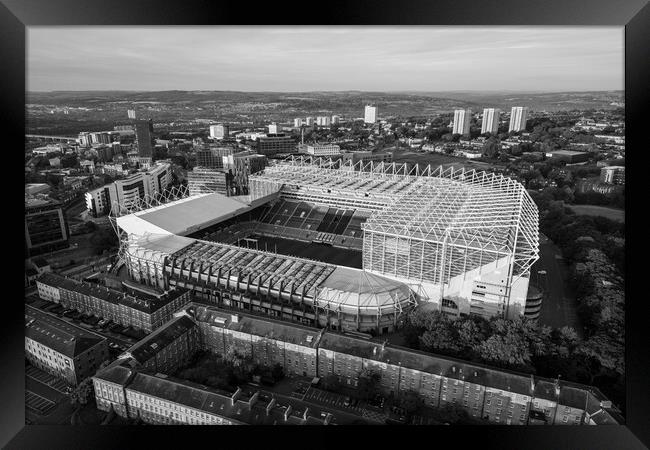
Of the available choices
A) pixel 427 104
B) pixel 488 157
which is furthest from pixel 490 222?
pixel 427 104

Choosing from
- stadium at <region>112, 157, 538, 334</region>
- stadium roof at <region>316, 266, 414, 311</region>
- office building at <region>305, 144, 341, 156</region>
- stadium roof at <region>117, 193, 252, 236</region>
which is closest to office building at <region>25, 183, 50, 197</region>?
stadium at <region>112, 157, 538, 334</region>

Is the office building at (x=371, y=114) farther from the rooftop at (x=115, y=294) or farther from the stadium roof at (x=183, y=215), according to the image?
the rooftop at (x=115, y=294)

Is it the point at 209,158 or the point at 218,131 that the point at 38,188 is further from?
the point at 218,131

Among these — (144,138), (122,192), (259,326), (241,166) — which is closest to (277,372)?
(259,326)

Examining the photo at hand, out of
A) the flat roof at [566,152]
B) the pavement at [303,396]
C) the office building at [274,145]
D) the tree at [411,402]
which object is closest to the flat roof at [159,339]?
the pavement at [303,396]
